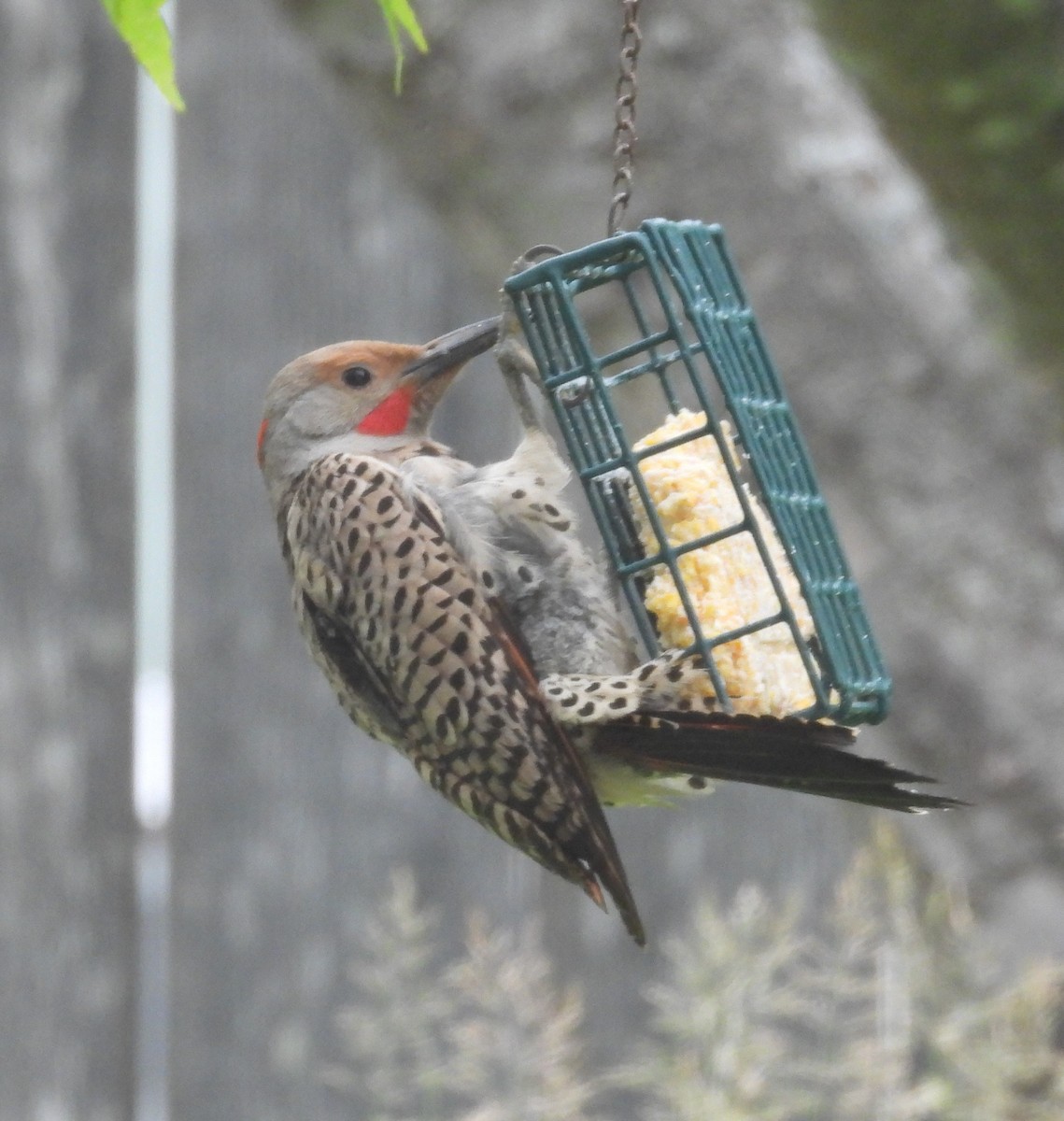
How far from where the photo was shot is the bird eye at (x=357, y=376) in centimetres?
344

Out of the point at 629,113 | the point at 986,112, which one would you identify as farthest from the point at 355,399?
the point at 986,112

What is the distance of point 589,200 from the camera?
3.90 m

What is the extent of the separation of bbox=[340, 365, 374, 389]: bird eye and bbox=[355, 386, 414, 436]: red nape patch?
0.15 feet

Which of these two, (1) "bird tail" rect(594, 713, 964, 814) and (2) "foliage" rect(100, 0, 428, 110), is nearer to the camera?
Result: (2) "foliage" rect(100, 0, 428, 110)

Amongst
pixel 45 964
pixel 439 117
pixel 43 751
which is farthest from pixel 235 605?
pixel 439 117

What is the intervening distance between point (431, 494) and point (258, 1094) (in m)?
1.71

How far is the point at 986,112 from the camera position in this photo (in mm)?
4719

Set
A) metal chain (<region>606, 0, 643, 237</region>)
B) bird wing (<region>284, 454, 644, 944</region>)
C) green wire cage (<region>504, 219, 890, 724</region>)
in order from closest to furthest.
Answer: metal chain (<region>606, 0, 643, 237</region>), green wire cage (<region>504, 219, 890, 724</region>), bird wing (<region>284, 454, 644, 944</region>)

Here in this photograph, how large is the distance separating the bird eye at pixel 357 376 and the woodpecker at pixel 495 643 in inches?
3.5

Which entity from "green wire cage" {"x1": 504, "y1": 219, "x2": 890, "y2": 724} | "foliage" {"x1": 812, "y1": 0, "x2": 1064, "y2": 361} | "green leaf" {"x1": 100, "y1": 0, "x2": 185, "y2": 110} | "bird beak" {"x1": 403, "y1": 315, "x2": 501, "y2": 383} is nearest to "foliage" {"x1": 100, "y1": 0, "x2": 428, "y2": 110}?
"green leaf" {"x1": 100, "y1": 0, "x2": 185, "y2": 110}

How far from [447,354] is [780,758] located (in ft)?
3.53

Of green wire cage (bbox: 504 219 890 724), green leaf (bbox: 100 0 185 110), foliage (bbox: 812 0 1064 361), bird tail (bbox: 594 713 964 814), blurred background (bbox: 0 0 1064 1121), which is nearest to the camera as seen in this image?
green leaf (bbox: 100 0 185 110)

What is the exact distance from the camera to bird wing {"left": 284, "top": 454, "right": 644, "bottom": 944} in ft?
9.81

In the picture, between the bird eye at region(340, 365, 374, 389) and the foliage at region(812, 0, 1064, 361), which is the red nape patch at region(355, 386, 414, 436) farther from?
the foliage at region(812, 0, 1064, 361)
